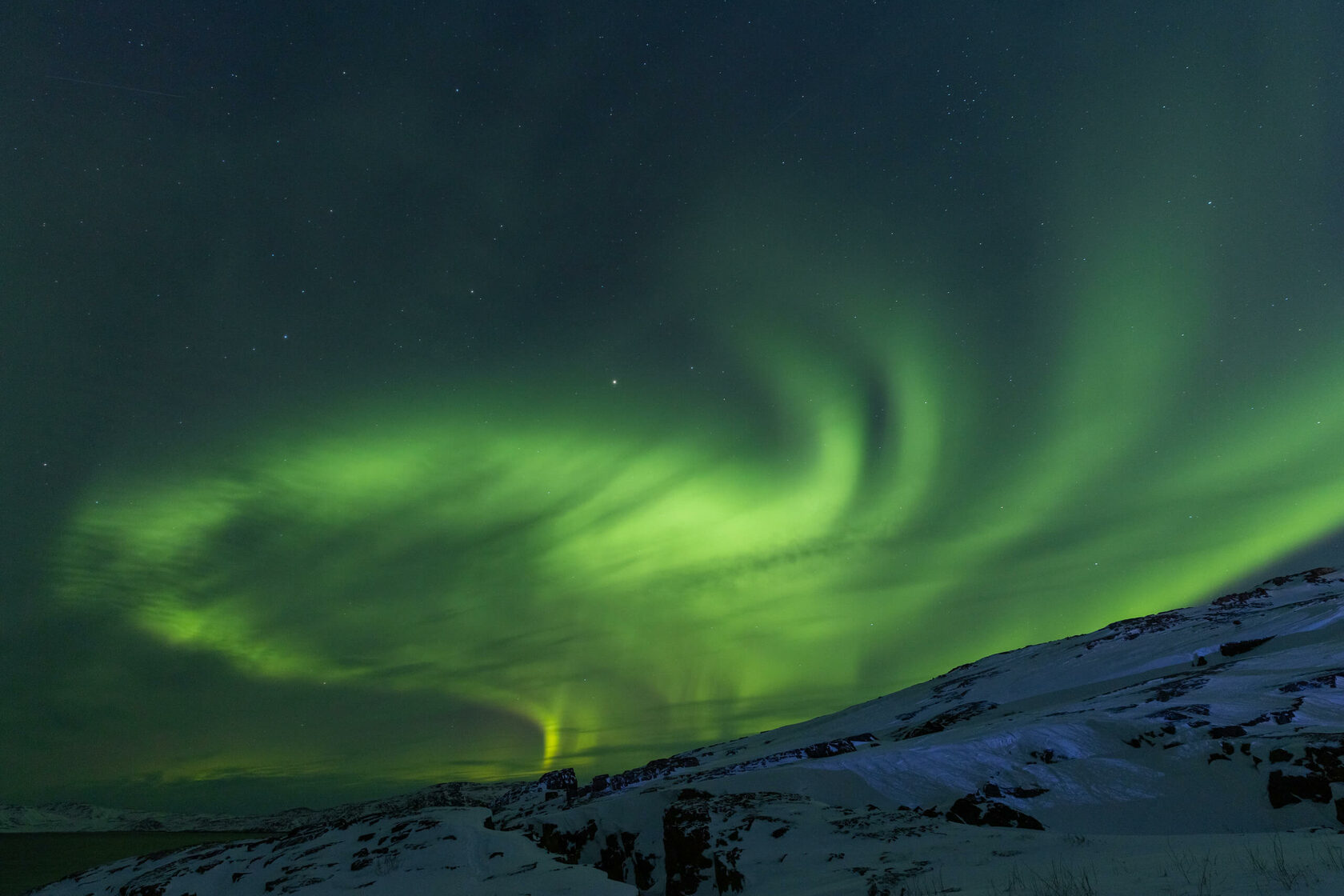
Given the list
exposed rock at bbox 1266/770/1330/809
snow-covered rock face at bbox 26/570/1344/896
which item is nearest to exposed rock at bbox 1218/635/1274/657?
snow-covered rock face at bbox 26/570/1344/896

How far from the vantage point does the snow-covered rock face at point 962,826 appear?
12414 millimetres

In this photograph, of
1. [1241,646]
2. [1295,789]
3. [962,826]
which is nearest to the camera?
[962,826]

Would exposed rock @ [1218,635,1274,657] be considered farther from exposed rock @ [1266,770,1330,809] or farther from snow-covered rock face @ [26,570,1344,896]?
exposed rock @ [1266,770,1330,809]

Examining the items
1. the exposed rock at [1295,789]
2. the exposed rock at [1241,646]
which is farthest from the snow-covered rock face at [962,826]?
the exposed rock at [1241,646]

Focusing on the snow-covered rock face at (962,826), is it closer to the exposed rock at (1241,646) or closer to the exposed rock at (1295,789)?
the exposed rock at (1295,789)

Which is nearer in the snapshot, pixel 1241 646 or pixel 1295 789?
pixel 1295 789

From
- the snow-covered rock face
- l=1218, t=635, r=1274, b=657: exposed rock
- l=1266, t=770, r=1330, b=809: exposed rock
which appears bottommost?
l=1266, t=770, r=1330, b=809: exposed rock

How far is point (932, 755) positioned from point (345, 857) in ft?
87.3

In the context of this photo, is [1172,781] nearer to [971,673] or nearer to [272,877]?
[272,877]

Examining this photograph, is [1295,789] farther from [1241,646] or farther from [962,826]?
[1241,646]

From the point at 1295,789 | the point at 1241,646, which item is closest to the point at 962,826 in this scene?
the point at 1295,789

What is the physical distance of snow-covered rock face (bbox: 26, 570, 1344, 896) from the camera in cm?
1241

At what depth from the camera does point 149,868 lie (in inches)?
1355

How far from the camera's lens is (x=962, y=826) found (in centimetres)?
1853
